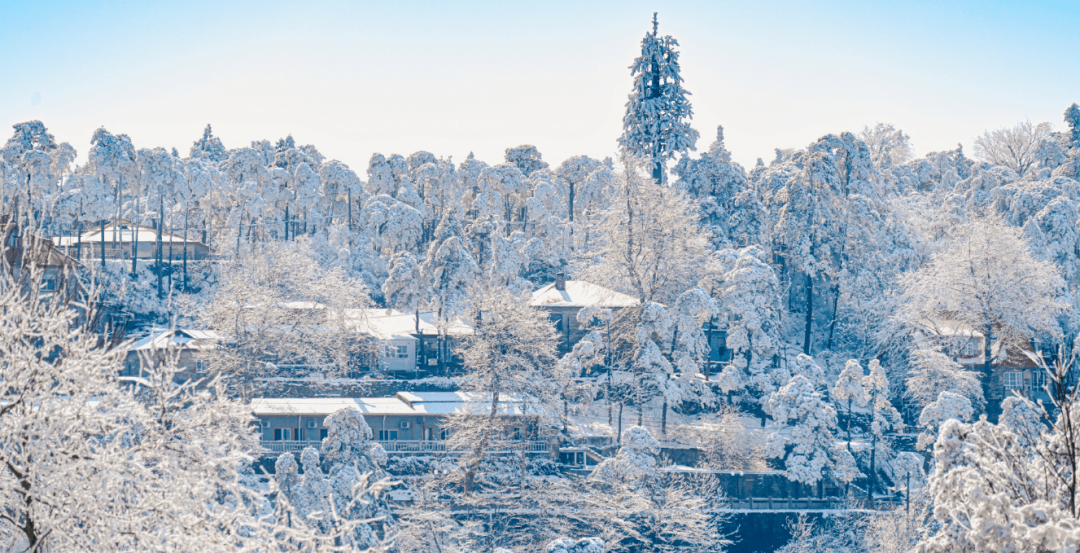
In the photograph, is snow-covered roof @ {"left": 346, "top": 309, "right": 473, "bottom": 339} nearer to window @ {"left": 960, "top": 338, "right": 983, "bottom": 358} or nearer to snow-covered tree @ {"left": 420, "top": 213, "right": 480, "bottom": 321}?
snow-covered tree @ {"left": 420, "top": 213, "right": 480, "bottom": 321}

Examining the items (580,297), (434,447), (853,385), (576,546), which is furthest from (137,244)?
(576,546)

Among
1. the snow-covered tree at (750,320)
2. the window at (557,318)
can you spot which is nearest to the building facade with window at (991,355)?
the snow-covered tree at (750,320)

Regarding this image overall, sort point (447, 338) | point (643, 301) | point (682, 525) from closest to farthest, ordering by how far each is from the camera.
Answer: point (682, 525) → point (643, 301) → point (447, 338)

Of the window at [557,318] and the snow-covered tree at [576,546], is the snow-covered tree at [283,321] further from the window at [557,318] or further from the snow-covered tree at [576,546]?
the snow-covered tree at [576,546]

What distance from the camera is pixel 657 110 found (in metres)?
61.8

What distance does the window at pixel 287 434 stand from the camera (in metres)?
42.3

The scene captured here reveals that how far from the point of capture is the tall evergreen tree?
61.1 m

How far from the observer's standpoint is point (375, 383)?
159ft

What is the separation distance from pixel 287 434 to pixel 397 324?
42.8ft

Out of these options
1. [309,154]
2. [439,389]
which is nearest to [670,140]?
[439,389]

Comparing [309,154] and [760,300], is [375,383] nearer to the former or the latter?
[760,300]

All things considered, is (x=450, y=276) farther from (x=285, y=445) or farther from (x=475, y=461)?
(x=475, y=461)

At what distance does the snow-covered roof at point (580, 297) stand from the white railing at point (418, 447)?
1002 centimetres

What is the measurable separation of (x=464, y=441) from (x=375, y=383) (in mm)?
10832
